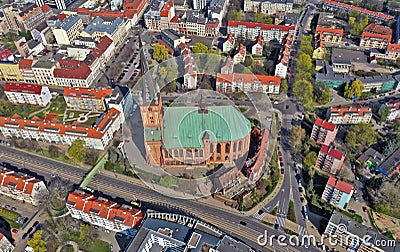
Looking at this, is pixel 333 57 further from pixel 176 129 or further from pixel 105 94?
pixel 105 94

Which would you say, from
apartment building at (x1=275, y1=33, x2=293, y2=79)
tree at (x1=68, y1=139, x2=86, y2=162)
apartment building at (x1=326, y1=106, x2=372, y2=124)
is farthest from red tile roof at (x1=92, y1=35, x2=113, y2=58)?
apartment building at (x1=326, y1=106, x2=372, y2=124)

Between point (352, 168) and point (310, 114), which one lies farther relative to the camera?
point (310, 114)

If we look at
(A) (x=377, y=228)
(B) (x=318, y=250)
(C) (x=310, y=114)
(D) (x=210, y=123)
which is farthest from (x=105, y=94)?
(A) (x=377, y=228)

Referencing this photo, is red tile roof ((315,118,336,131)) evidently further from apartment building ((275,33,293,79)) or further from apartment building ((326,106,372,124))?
apartment building ((275,33,293,79))

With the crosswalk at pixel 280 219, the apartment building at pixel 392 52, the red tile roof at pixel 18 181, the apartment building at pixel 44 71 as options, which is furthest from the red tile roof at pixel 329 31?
the red tile roof at pixel 18 181

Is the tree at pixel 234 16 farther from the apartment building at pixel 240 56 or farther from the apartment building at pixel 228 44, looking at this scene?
the apartment building at pixel 240 56

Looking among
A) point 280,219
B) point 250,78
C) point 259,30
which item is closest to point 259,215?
point 280,219
